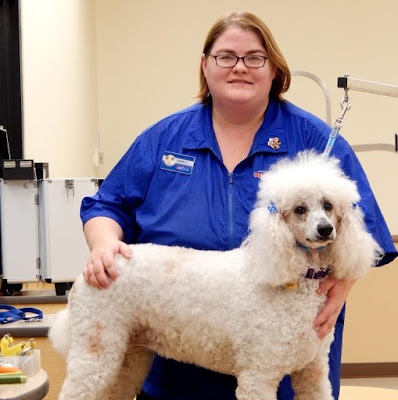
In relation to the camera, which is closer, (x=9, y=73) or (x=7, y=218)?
(x=7, y=218)

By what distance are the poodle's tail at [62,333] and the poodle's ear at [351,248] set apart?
611mm

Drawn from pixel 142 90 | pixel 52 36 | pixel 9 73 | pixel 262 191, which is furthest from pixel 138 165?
pixel 142 90

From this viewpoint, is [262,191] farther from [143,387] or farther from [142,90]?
[142,90]

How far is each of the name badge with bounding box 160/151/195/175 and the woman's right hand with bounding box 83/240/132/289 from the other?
24cm

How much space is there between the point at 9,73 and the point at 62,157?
0.86 meters

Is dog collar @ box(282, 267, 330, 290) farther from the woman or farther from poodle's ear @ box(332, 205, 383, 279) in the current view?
the woman

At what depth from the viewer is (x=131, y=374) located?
1.77 m

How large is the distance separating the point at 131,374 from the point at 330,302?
522 millimetres

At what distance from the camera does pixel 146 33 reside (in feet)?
20.1

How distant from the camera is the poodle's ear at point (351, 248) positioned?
1.52m

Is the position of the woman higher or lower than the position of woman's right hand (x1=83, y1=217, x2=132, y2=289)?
higher

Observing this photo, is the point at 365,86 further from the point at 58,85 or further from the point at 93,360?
the point at 58,85

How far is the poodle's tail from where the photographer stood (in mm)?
1688

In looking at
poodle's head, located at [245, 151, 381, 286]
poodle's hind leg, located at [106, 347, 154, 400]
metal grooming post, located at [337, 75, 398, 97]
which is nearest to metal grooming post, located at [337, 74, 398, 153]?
metal grooming post, located at [337, 75, 398, 97]
